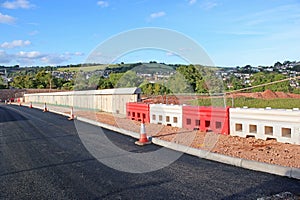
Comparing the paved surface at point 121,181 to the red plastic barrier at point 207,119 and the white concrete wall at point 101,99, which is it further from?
the white concrete wall at point 101,99

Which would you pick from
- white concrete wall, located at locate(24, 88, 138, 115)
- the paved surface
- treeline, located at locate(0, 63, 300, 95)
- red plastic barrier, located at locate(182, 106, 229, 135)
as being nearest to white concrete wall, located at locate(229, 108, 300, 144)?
red plastic barrier, located at locate(182, 106, 229, 135)

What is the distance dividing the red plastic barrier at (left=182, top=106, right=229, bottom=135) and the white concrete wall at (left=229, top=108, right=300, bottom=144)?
235 millimetres

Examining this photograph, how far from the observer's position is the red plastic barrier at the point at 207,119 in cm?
1072

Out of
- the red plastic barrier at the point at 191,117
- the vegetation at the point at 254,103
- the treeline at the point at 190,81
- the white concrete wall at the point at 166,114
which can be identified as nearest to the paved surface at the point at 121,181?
the red plastic barrier at the point at 191,117

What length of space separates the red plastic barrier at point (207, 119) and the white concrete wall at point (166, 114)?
510mm

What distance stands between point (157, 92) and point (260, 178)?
1582cm

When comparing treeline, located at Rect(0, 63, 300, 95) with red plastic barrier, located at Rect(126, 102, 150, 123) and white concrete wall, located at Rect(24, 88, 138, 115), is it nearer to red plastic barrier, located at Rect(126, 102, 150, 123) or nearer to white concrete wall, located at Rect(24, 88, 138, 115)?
white concrete wall, located at Rect(24, 88, 138, 115)

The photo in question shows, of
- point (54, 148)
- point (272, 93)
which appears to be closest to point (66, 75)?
point (272, 93)

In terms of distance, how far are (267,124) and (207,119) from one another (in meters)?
2.49

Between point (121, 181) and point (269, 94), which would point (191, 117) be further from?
point (269, 94)

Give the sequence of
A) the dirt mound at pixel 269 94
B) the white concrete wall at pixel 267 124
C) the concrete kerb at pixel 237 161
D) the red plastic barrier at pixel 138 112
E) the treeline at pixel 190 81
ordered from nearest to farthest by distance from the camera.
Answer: the concrete kerb at pixel 237 161
the white concrete wall at pixel 267 124
the red plastic barrier at pixel 138 112
the treeline at pixel 190 81
the dirt mound at pixel 269 94

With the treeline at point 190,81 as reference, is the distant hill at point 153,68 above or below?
above

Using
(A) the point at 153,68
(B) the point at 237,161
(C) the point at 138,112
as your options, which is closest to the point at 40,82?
(C) the point at 138,112

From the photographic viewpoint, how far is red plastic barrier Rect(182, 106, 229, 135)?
10.7 meters
